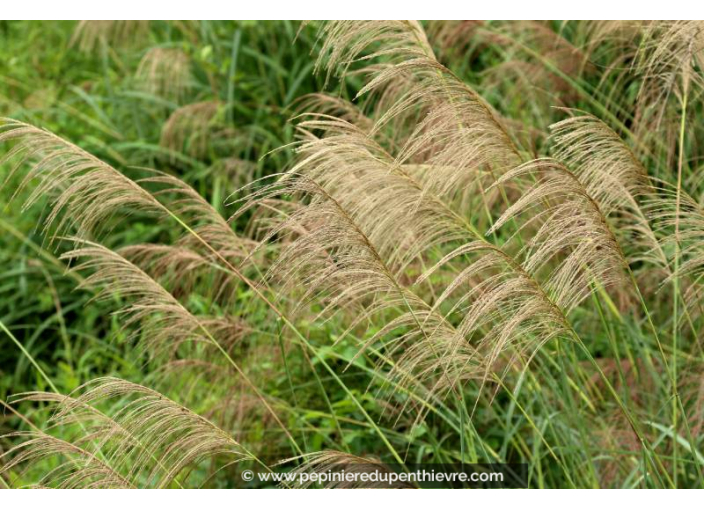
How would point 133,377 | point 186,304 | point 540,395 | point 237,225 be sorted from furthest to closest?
point 237,225 → point 133,377 → point 186,304 → point 540,395

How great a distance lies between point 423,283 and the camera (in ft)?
11.1

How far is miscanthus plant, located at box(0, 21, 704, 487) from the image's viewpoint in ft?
7.70

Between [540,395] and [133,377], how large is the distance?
7.20 ft

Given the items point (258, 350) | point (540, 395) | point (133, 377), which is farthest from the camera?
point (133, 377)

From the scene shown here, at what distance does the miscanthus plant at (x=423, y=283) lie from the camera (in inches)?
92.4

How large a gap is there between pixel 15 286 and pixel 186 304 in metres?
1.65

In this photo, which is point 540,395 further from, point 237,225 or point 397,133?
point 237,225

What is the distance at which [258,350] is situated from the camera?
3.55 meters

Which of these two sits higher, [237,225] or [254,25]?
[254,25]

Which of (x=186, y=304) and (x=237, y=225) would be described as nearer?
(x=186, y=304)
